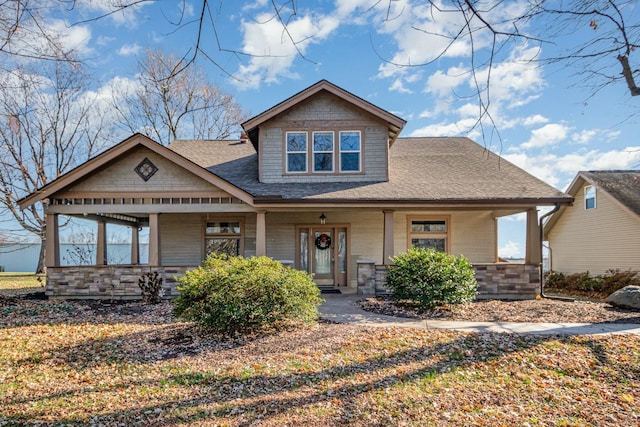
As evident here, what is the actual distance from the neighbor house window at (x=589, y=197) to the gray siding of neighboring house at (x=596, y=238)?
220 mm

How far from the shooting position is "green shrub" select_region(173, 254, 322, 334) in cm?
678

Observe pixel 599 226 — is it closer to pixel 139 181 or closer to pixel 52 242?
pixel 139 181

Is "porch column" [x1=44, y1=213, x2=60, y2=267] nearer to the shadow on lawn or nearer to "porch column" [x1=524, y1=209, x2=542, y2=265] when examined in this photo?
the shadow on lawn

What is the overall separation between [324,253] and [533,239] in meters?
6.12

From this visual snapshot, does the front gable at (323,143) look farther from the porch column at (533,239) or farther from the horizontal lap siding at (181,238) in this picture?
the porch column at (533,239)

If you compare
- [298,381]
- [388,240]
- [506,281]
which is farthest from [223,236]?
[298,381]

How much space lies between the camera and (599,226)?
16969 mm

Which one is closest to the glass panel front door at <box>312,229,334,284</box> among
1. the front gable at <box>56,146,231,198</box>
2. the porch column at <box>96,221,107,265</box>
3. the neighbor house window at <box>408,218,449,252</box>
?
the neighbor house window at <box>408,218,449,252</box>

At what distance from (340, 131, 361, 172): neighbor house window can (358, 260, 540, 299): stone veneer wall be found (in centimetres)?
314

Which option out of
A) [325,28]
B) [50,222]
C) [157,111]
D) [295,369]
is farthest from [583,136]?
[157,111]

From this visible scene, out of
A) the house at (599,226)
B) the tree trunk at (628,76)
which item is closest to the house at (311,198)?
the tree trunk at (628,76)

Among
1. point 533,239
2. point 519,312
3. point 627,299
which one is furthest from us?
point 533,239

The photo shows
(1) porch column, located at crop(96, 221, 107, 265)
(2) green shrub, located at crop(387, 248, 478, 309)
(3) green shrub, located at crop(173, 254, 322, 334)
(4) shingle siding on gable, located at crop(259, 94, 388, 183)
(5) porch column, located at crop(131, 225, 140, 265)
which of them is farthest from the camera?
(5) porch column, located at crop(131, 225, 140, 265)

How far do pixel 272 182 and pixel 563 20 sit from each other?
887 centimetres
